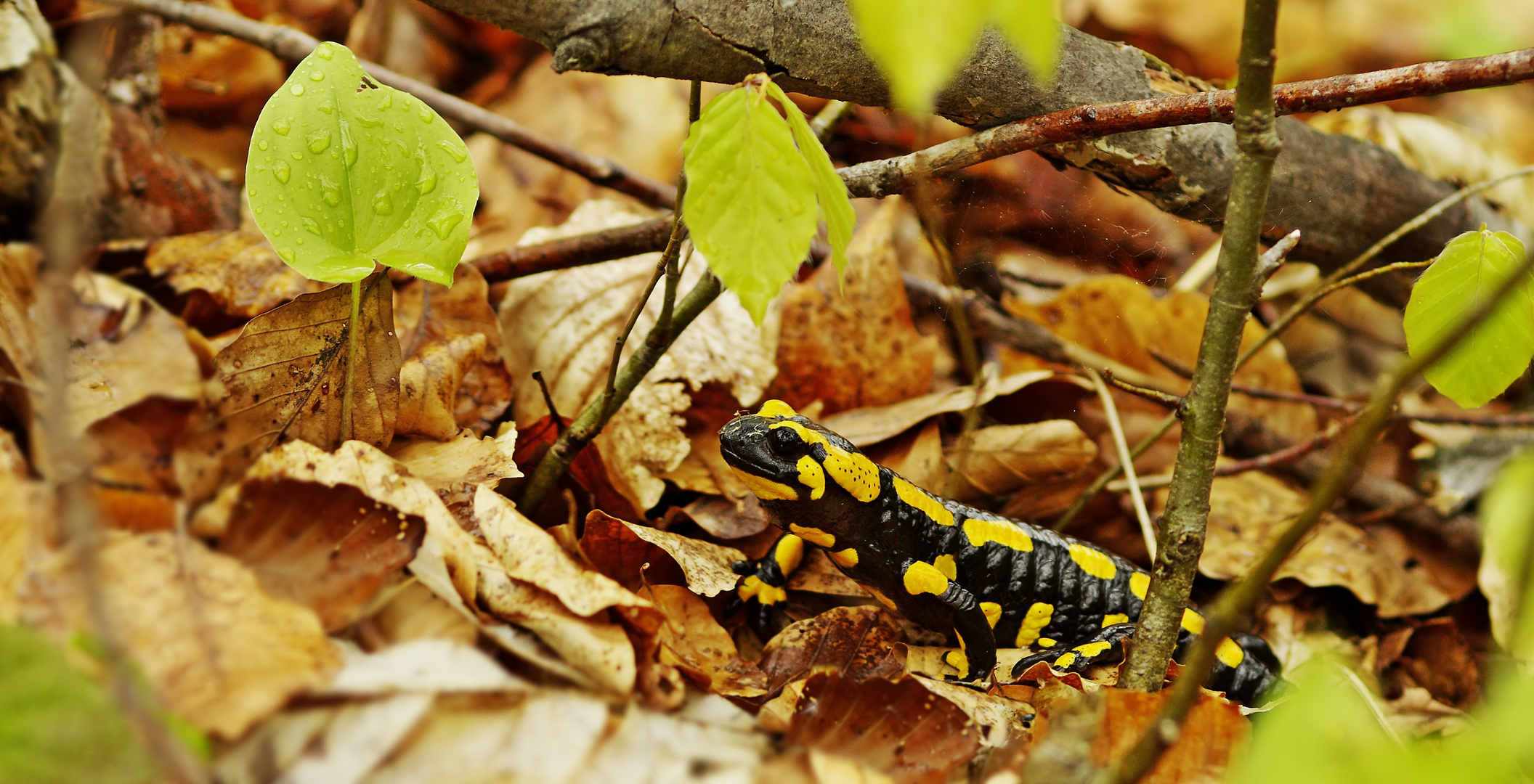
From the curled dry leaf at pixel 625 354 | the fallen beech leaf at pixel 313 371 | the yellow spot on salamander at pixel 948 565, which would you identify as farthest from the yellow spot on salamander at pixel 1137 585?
the fallen beech leaf at pixel 313 371

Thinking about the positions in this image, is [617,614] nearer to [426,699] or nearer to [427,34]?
[426,699]

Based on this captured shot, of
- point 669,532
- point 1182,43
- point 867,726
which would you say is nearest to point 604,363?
point 669,532

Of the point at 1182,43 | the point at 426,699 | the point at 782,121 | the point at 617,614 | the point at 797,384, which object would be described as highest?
the point at 1182,43

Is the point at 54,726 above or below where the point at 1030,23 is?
below

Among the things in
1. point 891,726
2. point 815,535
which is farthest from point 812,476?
point 891,726

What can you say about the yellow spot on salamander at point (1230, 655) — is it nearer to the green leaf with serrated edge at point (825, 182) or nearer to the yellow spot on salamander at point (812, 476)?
the yellow spot on salamander at point (812, 476)

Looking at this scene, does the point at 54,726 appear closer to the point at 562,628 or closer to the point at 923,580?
the point at 562,628

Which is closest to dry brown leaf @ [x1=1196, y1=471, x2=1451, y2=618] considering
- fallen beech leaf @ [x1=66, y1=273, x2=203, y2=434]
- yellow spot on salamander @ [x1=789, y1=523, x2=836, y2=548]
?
yellow spot on salamander @ [x1=789, y1=523, x2=836, y2=548]
